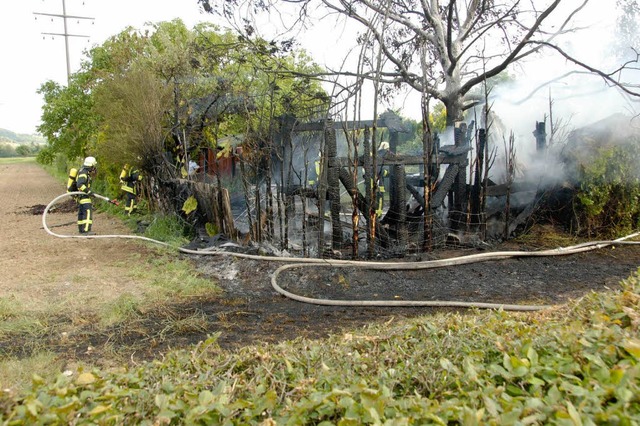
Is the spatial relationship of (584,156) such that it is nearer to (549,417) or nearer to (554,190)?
(554,190)

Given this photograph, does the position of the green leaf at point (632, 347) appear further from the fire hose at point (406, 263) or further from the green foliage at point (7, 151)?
the green foliage at point (7, 151)

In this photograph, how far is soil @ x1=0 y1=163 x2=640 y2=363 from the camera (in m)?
5.68

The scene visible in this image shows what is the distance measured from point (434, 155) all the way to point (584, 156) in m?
2.74

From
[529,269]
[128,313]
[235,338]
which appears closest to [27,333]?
[128,313]

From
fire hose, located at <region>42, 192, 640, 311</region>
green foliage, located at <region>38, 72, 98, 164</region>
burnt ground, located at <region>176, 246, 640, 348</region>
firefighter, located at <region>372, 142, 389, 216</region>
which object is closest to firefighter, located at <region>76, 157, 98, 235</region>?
fire hose, located at <region>42, 192, 640, 311</region>

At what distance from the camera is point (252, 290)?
7.54 m

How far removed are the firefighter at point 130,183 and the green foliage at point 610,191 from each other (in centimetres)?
1006

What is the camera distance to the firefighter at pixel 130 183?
13.3m

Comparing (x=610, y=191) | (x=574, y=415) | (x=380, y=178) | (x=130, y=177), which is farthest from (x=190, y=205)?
→ (x=574, y=415)

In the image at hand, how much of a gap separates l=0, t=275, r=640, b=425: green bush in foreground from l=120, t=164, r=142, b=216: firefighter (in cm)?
1134

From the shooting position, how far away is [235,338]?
5.63 meters

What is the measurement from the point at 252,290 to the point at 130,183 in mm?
7436

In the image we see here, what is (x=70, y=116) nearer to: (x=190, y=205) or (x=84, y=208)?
(x=84, y=208)

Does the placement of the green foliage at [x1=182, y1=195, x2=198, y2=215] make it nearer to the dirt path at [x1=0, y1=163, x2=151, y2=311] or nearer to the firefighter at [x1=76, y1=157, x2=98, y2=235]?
the dirt path at [x1=0, y1=163, x2=151, y2=311]
